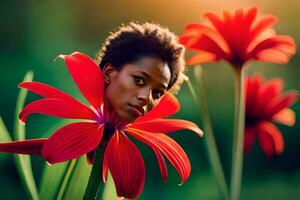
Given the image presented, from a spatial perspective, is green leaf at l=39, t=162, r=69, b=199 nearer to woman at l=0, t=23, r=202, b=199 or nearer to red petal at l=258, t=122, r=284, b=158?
woman at l=0, t=23, r=202, b=199

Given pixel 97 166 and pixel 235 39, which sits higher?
pixel 235 39

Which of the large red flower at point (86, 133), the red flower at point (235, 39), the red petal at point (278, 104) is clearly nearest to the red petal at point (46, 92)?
the large red flower at point (86, 133)

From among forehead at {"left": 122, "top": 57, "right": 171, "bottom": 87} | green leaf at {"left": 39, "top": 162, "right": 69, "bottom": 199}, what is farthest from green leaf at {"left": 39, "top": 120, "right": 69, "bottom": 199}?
forehead at {"left": 122, "top": 57, "right": 171, "bottom": 87}

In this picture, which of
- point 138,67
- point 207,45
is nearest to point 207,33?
point 207,45

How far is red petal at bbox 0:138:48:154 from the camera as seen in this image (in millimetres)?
385

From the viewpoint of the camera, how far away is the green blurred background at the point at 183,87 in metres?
0.48

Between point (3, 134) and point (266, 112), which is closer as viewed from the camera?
point (3, 134)

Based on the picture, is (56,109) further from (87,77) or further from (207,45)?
(207,45)

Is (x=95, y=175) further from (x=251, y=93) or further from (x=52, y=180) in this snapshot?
(x=251, y=93)

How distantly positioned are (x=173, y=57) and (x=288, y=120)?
0.71 ft

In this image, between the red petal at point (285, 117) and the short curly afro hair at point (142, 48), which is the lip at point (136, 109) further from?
the red petal at point (285, 117)

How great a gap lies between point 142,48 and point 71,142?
0.08 meters

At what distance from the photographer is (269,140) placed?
22.5 inches

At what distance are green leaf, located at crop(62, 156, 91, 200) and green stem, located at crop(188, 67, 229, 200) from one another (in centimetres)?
13
